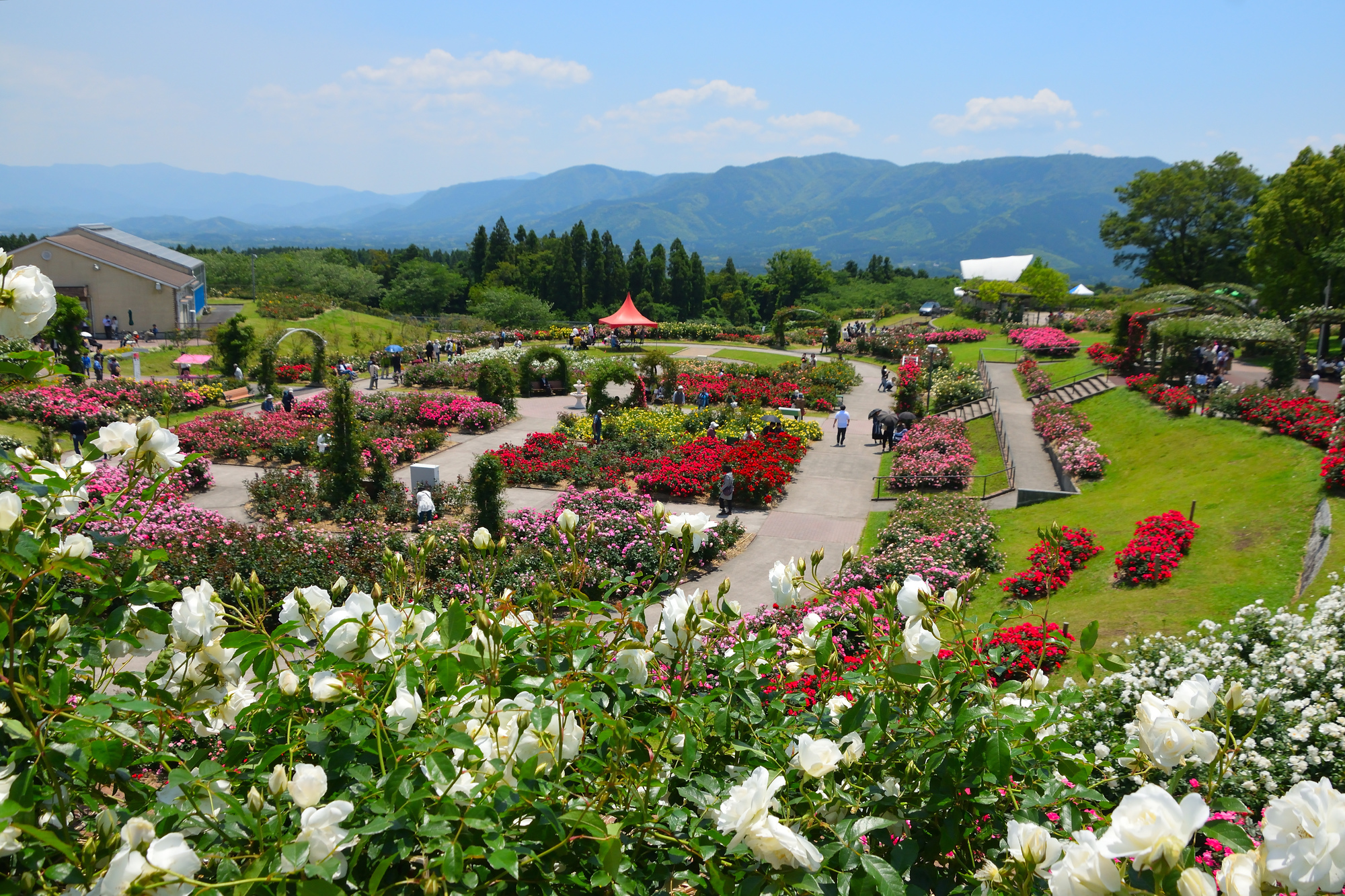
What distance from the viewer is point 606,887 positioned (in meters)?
1.82

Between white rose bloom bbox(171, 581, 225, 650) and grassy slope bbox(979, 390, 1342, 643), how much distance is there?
30.0 ft

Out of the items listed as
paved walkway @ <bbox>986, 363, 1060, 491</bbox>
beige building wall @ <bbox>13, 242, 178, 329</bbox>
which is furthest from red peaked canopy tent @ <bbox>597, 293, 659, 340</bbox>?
beige building wall @ <bbox>13, 242, 178, 329</bbox>

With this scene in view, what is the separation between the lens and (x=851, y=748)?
1925 mm

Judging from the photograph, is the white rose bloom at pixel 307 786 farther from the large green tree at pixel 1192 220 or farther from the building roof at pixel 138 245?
the large green tree at pixel 1192 220

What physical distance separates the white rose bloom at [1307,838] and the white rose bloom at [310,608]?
2168 mm

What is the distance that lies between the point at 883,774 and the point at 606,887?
778 mm

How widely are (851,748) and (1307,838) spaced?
0.91 meters

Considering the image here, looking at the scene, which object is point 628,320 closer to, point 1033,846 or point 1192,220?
point 1192,220

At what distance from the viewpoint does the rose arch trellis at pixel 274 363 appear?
965 inches

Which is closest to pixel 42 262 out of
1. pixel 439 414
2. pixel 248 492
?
pixel 439 414

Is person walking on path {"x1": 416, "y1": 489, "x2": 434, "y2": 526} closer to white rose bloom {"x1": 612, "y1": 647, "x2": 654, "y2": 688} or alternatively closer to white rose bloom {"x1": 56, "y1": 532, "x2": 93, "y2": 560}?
white rose bloom {"x1": 56, "y1": 532, "x2": 93, "y2": 560}

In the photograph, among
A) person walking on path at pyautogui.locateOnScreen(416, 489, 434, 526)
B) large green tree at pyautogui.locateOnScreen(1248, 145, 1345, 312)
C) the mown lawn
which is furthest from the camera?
the mown lawn

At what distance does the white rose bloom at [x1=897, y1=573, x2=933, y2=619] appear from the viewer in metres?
2.10

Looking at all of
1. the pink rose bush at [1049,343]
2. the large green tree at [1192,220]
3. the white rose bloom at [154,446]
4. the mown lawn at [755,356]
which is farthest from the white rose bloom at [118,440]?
the large green tree at [1192,220]
